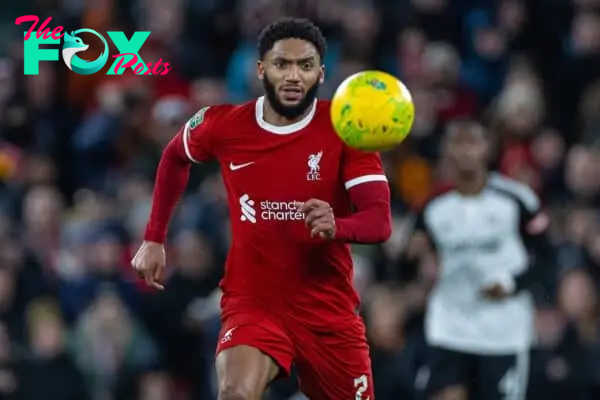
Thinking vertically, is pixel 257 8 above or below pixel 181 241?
above

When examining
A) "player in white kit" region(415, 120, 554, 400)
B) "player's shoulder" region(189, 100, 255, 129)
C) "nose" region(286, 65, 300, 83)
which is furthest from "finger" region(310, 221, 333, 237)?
"player in white kit" region(415, 120, 554, 400)

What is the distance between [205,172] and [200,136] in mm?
6236

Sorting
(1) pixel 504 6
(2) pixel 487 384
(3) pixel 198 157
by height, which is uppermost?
(1) pixel 504 6

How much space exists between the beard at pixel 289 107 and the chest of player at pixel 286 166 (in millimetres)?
105

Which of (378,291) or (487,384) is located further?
(378,291)

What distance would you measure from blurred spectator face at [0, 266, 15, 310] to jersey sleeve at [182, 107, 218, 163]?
4.94 meters

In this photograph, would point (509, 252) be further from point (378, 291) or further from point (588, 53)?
point (588, 53)

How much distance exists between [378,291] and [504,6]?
446 centimetres

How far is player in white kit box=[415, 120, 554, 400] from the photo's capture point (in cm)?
1097

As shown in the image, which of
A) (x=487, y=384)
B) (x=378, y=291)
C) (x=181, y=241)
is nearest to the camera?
(x=487, y=384)

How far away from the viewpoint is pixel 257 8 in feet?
53.5

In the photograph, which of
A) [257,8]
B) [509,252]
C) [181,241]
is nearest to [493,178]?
[509,252]

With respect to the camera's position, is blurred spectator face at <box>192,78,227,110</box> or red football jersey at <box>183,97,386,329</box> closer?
red football jersey at <box>183,97,386,329</box>

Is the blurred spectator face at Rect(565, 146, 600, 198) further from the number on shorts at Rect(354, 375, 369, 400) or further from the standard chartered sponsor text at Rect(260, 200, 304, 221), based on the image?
the standard chartered sponsor text at Rect(260, 200, 304, 221)
